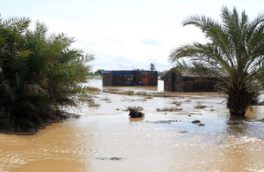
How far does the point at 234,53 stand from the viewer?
15.3m

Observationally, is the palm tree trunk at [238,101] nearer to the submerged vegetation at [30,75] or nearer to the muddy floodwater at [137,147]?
the muddy floodwater at [137,147]

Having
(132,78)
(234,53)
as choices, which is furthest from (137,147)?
(132,78)

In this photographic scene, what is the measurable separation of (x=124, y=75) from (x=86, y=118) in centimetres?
3923

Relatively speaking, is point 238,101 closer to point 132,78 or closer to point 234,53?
point 234,53

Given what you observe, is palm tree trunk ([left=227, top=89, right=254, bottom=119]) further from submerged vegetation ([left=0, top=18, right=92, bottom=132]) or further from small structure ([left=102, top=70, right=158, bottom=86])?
small structure ([left=102, top=70, right=158, bottom=86])

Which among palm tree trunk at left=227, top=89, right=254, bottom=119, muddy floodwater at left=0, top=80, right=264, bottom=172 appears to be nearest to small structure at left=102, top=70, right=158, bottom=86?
palm tree trunk at left=227, top=89, right=254, bottom=119

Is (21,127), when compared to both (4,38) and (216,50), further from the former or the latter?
(216,50)

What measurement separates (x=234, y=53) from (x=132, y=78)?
38494 mm

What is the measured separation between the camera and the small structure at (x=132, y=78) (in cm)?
5316

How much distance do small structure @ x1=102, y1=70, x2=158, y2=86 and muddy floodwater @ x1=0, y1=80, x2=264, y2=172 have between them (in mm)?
38995

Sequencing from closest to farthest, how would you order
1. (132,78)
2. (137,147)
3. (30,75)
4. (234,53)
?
1. (137,147)
2. (30,75)
3. (234,53)
4. (132,78)

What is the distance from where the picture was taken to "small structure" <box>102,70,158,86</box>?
53156mm

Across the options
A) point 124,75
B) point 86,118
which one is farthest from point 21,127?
point 124,75

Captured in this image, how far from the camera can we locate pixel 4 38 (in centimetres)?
1177
